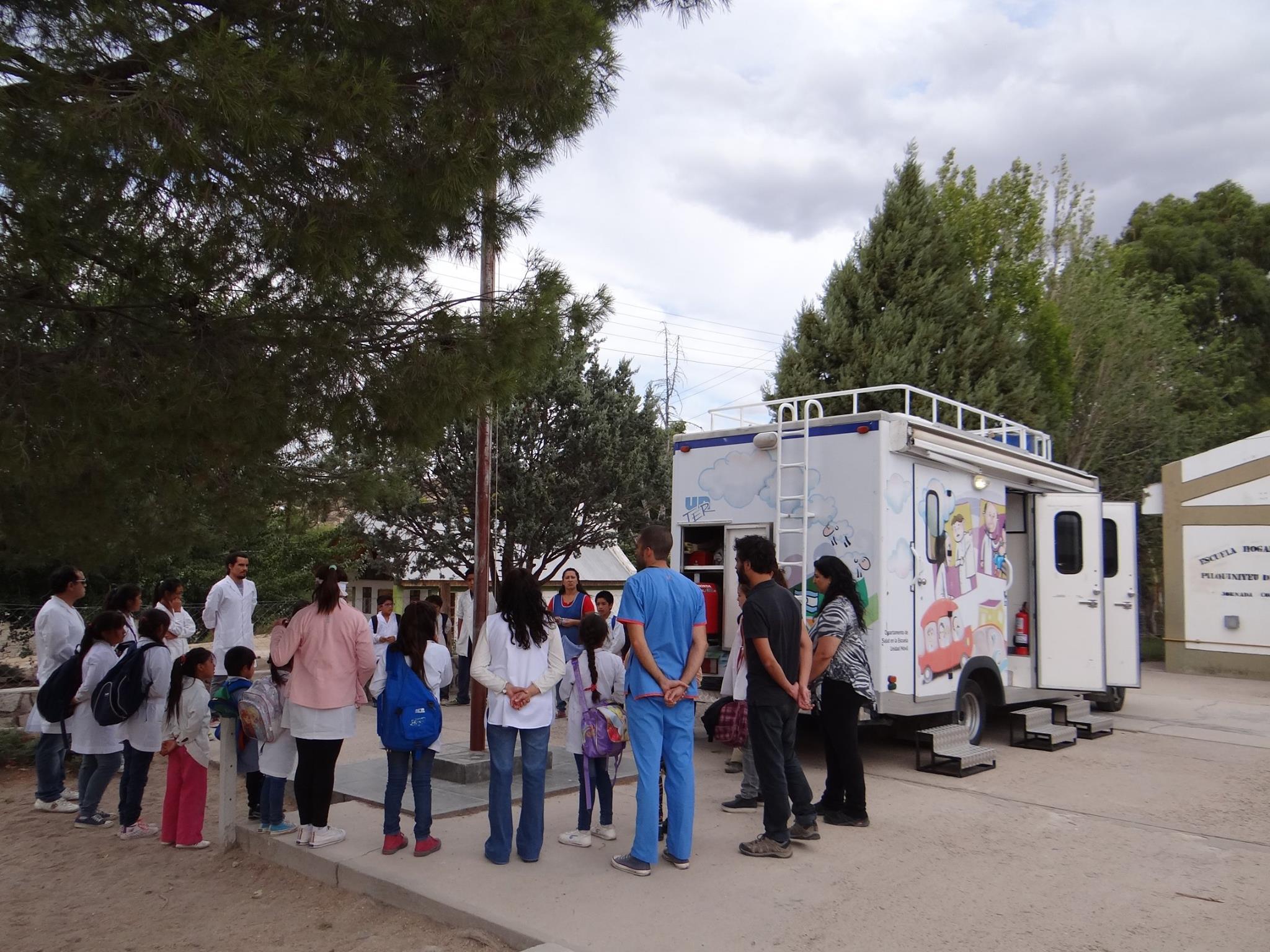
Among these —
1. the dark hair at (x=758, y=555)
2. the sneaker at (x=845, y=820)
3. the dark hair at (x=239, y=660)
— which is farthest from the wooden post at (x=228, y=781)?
the sneaker at (x=845, y=820)

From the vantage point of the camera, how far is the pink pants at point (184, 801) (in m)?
5.99

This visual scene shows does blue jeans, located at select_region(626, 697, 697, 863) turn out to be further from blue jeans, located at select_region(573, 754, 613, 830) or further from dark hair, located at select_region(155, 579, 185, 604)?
dark hair, located at select_region(155, 579, 185, 604)

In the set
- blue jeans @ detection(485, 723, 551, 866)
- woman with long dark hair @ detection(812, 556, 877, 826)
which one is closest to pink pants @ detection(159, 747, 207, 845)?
blue jeans @ detection(485, 723, 551, 866)

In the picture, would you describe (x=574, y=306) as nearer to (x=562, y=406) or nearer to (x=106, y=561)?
(x=106, y=561)

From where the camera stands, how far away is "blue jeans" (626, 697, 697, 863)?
206 inches

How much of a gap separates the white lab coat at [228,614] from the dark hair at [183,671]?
328 cm

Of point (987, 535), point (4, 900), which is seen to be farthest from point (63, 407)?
point (987, 535)

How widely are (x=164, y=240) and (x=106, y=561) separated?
234 inches

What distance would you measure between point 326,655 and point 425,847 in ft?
4.02

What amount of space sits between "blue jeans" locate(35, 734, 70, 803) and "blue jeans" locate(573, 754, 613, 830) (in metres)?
4.00

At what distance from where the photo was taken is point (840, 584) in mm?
6375

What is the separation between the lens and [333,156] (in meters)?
4.87

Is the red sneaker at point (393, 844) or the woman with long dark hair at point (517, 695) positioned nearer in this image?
the woman with long dark hair at point (517, 695)

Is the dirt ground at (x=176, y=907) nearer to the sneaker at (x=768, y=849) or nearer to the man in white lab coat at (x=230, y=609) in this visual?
the sneaker at (x=768, y=849)
